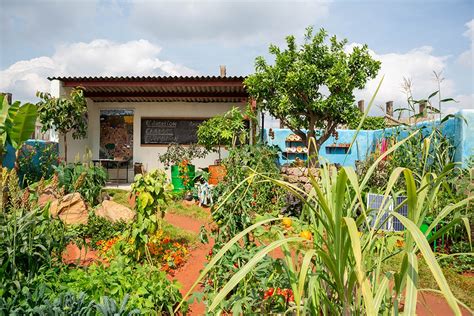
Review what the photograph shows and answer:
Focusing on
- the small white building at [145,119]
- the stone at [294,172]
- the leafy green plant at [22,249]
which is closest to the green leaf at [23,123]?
the leafy green plant at [22,249]

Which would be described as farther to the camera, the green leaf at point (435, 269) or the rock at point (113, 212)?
the rock at point (113, 212)

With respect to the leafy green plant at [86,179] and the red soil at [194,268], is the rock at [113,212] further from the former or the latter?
the leafy green plant at [86,179]

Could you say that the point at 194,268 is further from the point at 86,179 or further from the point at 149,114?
the point at 149,114

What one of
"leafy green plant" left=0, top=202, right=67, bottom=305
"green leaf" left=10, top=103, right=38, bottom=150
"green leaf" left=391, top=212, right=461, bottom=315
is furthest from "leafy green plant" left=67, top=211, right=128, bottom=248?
"green leaf" left=391, top=212, right=461, bottom=315

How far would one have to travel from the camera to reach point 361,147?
12234 mm

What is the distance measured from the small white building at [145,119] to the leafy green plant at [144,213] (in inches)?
249

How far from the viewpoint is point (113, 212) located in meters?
5.75

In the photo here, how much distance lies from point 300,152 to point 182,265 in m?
8.31

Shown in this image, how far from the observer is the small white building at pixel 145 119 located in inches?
405

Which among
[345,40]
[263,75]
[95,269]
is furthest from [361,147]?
[95,269]

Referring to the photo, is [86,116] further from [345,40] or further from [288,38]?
[345,40]

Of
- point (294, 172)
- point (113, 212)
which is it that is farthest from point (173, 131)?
point (113, 212)

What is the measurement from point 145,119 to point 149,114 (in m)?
0.20

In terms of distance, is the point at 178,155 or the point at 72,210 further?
the point at 178,155
